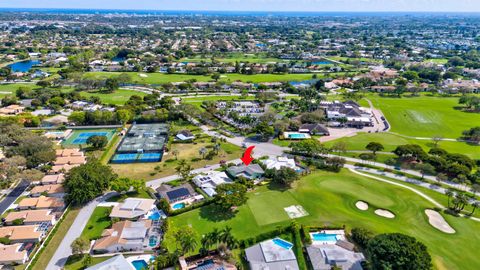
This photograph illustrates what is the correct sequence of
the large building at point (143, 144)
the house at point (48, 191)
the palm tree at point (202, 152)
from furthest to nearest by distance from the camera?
the palm tree at point (202, 152) → the large building at point (143, 144) → the house at point (48, 191)

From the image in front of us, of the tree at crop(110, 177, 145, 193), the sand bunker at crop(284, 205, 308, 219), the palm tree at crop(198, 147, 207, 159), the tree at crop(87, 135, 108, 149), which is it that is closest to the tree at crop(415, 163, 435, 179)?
the sand bunker at crop(284, 205, 308, 219)

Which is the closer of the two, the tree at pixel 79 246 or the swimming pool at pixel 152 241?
the tree at pixel 79 246

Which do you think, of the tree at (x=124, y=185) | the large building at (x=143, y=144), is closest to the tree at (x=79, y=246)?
the tree at (x=124, y=185)

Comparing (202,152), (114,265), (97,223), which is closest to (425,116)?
(202,152)

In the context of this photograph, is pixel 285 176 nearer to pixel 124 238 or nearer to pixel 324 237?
pixel 324 237

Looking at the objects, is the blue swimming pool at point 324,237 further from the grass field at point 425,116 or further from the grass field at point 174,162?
the grass field at point 425,116
